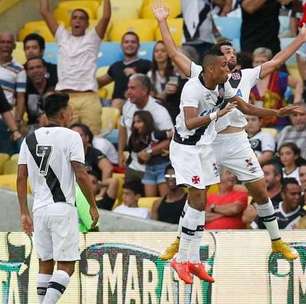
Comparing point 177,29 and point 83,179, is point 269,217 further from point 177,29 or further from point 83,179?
point 177,29

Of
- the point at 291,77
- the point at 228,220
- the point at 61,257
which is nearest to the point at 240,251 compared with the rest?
the point at 228,220

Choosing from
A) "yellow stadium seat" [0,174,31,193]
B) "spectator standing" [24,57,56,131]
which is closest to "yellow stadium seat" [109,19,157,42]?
Answer: "spectator standing" [24,57,56,131]

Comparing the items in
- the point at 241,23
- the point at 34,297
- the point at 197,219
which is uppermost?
the point at 241,23

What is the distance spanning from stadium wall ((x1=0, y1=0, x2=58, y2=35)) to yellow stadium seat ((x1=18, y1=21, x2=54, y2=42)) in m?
0.12

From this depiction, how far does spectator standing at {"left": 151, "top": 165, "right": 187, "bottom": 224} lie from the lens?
17469 mm

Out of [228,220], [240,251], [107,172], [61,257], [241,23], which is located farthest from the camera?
[241,23]

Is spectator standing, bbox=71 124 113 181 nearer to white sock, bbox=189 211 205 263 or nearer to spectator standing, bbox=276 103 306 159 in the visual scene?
spectator standing, bbox=276 103 306 159

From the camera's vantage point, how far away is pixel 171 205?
57.5 ft

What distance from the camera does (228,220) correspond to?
56.3 ft

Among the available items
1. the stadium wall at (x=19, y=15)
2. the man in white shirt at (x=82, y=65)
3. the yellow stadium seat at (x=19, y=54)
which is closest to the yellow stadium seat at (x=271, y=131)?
the man in white shirt at (x=82, y=65)

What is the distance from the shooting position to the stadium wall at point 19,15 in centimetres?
2231

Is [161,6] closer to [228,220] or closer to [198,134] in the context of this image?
[198,134]

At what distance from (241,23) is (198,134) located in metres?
5.73

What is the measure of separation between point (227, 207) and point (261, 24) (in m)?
3.03
